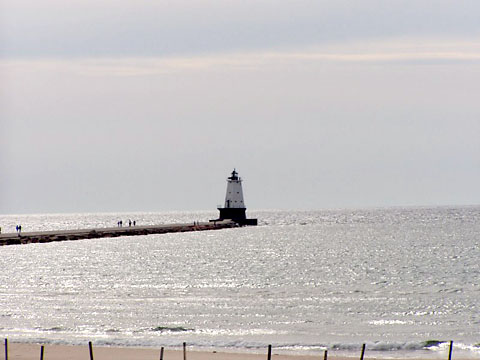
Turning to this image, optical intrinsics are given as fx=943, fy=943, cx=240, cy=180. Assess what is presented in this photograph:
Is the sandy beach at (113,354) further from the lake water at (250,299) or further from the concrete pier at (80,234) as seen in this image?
the concrete pier at (80,234)

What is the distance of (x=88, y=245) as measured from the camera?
306ft

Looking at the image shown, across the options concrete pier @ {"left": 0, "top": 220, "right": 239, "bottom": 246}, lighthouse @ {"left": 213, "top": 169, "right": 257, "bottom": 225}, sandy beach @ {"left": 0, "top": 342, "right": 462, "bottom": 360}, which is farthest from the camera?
lighthouse @ {"left": 213, "top": 169, "right": 257, "bottom": 225}

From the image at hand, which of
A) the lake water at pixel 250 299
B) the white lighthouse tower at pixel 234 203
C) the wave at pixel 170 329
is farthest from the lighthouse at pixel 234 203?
the wave at pixel 170 329

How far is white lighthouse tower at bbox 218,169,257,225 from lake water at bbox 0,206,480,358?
52407 mm

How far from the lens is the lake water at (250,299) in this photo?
32.4 metres

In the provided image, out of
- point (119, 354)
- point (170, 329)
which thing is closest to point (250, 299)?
point (170, 329)

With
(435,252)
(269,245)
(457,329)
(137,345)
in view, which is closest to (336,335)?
(457,329)

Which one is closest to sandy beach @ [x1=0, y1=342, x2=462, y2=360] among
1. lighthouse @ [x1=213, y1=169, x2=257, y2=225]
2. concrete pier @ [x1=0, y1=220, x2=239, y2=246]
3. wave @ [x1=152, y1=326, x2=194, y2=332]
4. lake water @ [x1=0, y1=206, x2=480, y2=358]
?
lake water @ [x1=0, y1=206, x2=480, y2=358]

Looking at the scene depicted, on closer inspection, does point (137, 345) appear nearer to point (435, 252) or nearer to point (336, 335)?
point (336, 335)

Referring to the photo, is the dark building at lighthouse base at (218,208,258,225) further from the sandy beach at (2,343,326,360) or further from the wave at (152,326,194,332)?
the sandy beach at (2,343,326,360)

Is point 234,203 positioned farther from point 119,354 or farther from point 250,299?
point 119,354

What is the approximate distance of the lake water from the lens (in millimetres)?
32438

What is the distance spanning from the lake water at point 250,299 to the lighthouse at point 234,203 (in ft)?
172

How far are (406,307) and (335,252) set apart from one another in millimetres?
Answer: 39297
